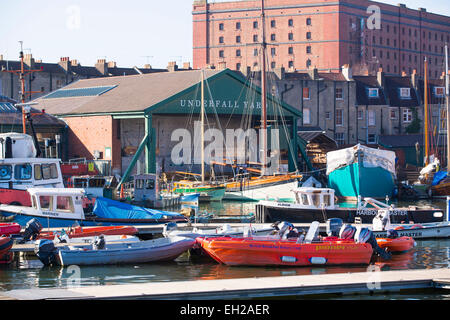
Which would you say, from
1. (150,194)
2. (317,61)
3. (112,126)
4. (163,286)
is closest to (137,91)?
(112,126)

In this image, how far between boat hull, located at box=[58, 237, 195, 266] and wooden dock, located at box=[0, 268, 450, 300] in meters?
5.99

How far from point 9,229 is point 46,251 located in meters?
3.56

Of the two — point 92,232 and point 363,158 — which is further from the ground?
point 363,158

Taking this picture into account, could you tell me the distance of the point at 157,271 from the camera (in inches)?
1036

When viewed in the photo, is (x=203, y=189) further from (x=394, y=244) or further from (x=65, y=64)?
(x=65, y=64)

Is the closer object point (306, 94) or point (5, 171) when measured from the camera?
point (5, 171)

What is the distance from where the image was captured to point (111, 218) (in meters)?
33.6

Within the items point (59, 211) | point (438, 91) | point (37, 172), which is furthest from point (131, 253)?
point (438, 91)

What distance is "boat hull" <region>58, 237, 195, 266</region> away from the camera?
26.6 m

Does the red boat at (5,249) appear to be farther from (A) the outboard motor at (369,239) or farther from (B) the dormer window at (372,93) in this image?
(B) the dormer window at (372,93)

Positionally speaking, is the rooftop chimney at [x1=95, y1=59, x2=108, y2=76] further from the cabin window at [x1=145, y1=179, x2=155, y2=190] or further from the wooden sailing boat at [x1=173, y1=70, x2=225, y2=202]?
the cabin window at [x1=145, y1=179, x2=155, y2=190]

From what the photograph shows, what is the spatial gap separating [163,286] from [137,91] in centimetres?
4111
